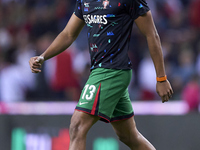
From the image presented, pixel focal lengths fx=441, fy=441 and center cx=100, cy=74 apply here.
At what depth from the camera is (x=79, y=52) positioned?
8.96 metres

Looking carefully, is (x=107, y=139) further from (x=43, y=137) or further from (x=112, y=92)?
(x=112, y=92)

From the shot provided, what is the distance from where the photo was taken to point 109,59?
4066 millimetres

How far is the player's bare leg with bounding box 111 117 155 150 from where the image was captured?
14.3 feet

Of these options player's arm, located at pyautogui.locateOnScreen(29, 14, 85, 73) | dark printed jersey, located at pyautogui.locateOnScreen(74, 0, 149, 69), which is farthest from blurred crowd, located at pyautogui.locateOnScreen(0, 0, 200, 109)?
dark printed jersey, located at pyautogui.locateOnScreen(74, 0, 149, 69)

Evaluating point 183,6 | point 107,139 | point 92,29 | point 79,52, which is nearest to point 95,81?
point 92,29

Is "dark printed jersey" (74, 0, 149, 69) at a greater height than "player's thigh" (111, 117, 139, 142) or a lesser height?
greater

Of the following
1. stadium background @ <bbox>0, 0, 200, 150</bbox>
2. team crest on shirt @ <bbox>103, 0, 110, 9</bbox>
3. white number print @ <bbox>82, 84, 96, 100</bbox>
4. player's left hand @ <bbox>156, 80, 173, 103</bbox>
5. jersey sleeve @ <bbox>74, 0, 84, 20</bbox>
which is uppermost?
team crest on shirt @ <bbox>103, 0, 110, 9</bbox>

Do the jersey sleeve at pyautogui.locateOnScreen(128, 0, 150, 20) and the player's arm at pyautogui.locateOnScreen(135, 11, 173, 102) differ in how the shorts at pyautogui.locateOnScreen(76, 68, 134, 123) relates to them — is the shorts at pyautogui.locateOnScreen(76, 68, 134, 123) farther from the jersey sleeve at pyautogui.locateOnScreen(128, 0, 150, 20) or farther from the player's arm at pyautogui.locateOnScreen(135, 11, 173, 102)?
the jersey sleeve at pyautogui.locateOnScreen(128, 0, 150, 20)

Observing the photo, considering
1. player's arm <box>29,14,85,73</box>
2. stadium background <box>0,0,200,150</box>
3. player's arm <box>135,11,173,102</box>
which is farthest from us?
stadium background <box>0,0,200,150</box>

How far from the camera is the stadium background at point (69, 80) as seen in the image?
6086 mm

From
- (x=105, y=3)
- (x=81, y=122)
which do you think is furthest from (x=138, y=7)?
(x=81, y=122)

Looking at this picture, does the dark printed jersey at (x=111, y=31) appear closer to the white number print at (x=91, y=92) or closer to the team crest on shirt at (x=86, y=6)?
the team crest on shirt at (x=86, y=6)

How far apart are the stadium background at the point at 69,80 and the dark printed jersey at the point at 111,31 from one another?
86.2 inches

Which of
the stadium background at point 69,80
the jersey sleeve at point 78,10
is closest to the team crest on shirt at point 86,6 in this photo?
the jersey sleeve at point 78,10
